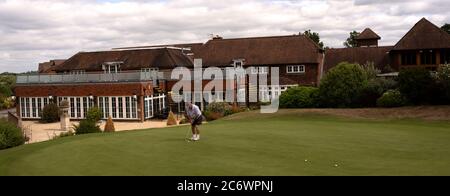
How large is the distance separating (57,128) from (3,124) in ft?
40.9

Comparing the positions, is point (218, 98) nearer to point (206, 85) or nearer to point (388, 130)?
point (206, 85)

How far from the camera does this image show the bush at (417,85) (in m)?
28.9

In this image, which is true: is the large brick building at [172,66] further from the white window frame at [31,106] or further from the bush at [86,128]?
the bush at [86,128]

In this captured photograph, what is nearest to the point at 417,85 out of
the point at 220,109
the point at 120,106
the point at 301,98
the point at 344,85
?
the point at 344,85

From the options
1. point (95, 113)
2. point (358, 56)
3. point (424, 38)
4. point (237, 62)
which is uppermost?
point (424, 38)

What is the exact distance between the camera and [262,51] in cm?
4938

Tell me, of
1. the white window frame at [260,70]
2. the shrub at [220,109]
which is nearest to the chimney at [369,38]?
the white window frame at [260,70]

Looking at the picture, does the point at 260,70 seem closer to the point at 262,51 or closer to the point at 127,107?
the point at 262,51

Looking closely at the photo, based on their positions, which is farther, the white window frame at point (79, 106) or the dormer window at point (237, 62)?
the dormer window at point (237, 62)

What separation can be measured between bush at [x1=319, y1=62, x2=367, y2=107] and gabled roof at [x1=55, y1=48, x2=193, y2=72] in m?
16.9

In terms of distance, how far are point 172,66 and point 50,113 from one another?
11.7m

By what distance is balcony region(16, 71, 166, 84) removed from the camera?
3668 centimetres

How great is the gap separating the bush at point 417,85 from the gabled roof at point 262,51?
17165 millimetres
